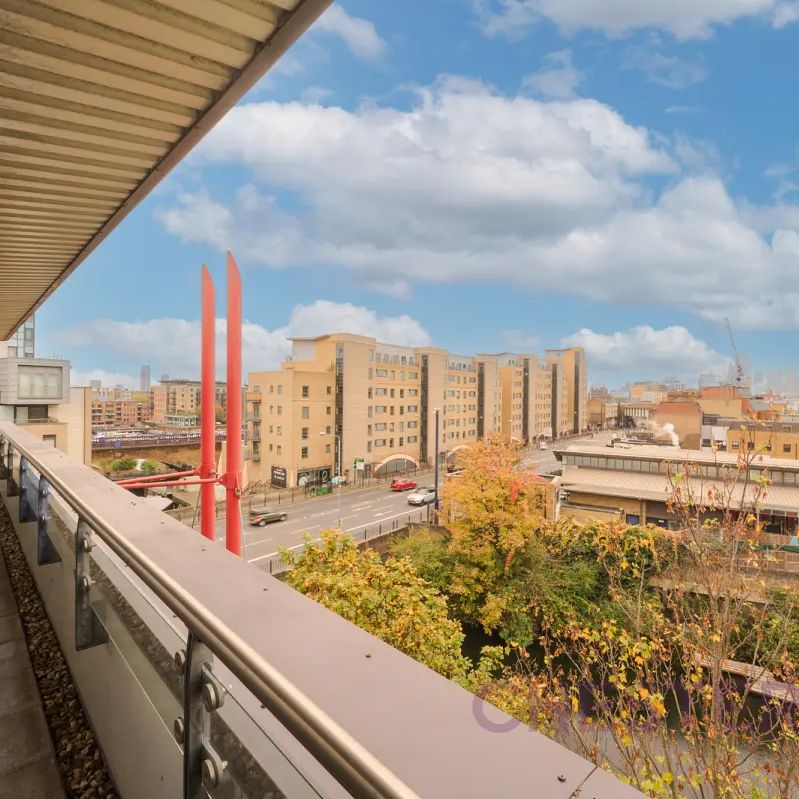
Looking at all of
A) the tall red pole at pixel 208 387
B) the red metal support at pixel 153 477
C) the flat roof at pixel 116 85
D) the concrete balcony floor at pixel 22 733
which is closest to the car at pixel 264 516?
the tall red pole at pixel 208 387

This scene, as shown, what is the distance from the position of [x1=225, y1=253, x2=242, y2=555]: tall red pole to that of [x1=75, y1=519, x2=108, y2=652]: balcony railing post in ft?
15.9

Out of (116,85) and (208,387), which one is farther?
(208,387)

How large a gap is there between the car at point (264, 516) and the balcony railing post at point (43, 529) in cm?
1817

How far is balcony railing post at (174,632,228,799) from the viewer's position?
951mm

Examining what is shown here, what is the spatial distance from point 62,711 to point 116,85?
275 centimetres

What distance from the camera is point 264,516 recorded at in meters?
20.5

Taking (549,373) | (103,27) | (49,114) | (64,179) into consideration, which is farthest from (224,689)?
(549,373)

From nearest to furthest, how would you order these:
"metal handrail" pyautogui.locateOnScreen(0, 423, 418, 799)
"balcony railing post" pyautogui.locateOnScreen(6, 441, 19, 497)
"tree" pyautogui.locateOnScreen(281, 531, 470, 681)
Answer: "metal handrail" pyautogui.locateOnScreen(0, 423, 418, 799)
"balcony railing post" pyautogui.locateOnScreen(6, 441, 19, 497)
"tree" pyautogui.locateOnScreen(281, 531, 470, 681)

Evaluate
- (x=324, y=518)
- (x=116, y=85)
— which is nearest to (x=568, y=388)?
(x=324, y=518)

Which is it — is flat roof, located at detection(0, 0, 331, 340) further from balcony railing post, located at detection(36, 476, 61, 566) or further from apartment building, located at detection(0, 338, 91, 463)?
apartment building, located at detection(0, 338, 91, 463)

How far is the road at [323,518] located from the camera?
17.6m

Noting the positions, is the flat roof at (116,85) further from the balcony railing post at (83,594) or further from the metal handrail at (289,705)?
the metal handrail at (289,705)

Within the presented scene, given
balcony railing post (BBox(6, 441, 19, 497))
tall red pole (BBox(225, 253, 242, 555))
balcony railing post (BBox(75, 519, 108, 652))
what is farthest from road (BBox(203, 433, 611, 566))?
balcony railing post (BBox(75, 519, 108, 652))

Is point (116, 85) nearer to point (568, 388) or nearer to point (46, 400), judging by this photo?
point (46, 400)
